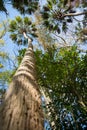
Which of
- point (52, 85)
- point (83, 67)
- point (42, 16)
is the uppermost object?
point (42, 16)

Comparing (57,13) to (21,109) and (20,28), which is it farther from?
(21,109)

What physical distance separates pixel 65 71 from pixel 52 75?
0.81 metres

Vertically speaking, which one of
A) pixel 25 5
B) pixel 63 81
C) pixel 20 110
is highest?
pixel 25 5

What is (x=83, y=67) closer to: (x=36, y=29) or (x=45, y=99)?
(x=45, y=99)

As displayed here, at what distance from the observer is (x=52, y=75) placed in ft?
41.8

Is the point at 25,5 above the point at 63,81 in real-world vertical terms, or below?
Answer: above

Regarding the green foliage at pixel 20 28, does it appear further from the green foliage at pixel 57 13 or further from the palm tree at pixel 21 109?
the palm tree at pixel 21 109

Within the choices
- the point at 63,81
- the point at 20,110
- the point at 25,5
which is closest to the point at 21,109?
the point at 20,110

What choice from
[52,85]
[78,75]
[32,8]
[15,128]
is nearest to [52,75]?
[52,85]

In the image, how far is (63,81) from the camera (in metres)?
12.4

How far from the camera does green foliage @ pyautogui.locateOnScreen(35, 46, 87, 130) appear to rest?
1091cm

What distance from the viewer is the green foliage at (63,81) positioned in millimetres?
10914

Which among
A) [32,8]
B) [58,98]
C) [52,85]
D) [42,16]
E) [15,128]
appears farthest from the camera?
[42,16]

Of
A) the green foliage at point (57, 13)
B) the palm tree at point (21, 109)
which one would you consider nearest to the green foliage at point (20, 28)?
the green foliage at point (57, 13)
